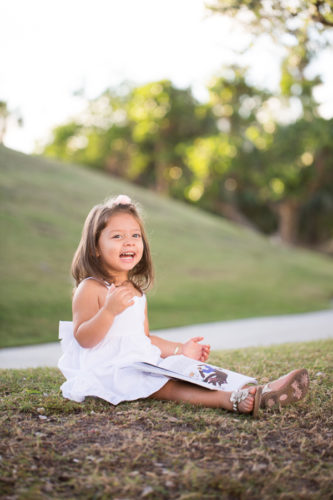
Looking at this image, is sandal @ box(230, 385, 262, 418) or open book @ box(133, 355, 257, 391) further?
open book @ box(133, 355, 257, 391)

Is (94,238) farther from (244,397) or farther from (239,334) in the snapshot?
(239,334)

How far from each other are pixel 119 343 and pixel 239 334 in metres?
4.85

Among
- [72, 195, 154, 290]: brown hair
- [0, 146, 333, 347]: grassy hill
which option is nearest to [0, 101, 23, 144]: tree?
[0, 146, 333, 347]: grassy hill

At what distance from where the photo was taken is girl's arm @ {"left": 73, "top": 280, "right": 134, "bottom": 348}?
2.74 metres

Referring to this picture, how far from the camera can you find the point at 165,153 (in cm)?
2798

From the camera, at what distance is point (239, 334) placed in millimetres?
7512

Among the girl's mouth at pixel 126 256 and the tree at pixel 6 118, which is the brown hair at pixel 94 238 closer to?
the girl's mouth at pixel 126 256

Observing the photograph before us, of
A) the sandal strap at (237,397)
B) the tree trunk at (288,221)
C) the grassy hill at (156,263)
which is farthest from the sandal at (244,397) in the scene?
the tree trunk at (288,221)

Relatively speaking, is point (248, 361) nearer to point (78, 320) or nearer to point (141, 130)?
point (78, 320)

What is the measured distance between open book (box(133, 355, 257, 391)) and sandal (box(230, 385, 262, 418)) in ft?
0.28

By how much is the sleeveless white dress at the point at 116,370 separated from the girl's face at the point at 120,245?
31 cm

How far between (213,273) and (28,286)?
5158 millimetres

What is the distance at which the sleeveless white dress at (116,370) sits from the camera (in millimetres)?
2838

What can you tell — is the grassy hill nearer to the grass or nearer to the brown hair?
the brown hair
